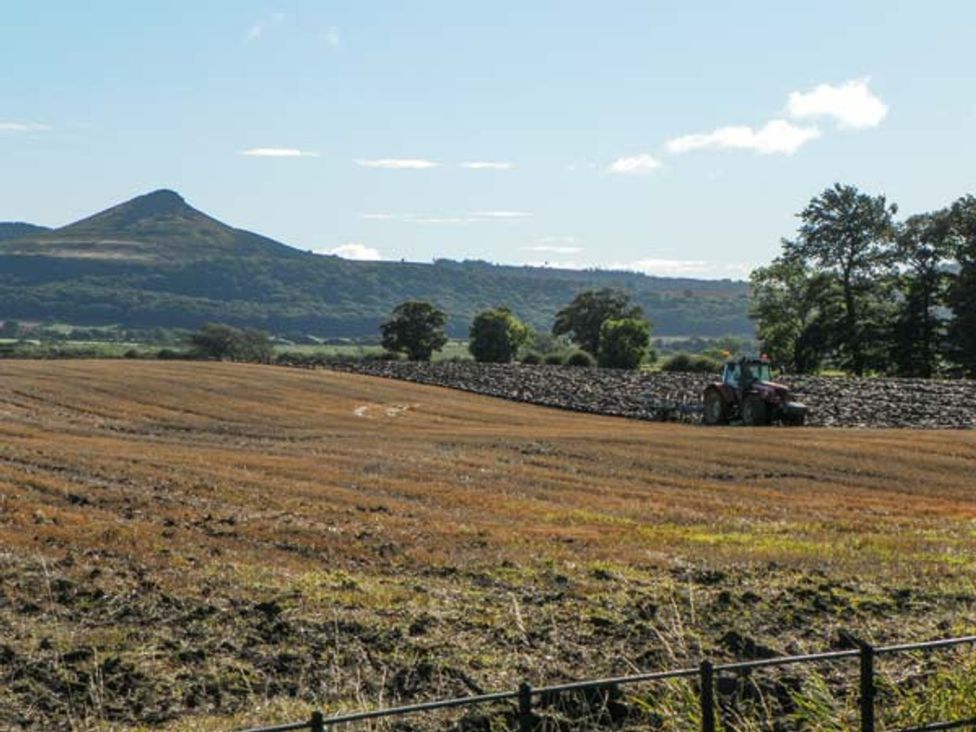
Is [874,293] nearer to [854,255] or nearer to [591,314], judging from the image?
[854,255]

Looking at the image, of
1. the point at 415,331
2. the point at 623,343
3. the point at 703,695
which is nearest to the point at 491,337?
the point at 415,331

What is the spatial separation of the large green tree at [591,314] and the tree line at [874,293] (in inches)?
1163

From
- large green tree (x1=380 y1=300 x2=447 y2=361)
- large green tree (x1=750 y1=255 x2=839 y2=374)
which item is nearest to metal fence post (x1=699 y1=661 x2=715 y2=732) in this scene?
large green tree (x1=750 y1=255 x2=839 y2=374)

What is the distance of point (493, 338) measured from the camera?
12450 centimetres

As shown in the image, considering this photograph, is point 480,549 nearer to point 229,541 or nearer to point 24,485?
point 229,541

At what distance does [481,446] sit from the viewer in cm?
4184

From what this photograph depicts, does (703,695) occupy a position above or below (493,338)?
above

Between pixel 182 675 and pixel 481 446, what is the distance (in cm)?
2898

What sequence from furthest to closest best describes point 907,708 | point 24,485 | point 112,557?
point 24,485 < point 112,557 < point 907,708

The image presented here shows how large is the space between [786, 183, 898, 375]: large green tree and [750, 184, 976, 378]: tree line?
0.08 meters

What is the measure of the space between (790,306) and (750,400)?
202ft

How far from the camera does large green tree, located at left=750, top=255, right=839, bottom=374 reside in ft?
341

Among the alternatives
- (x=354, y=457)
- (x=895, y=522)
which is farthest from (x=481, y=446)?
(x=895, y=522)

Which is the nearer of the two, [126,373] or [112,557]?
[112,557]
